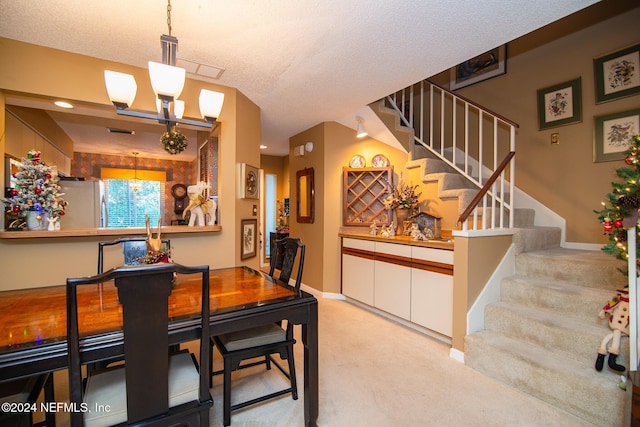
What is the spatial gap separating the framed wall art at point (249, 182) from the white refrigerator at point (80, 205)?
171 cm

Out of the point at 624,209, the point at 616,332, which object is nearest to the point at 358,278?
the point at 616,332

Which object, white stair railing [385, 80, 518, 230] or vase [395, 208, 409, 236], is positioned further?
vase [395, 208, 409, 236]

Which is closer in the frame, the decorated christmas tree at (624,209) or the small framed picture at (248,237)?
the decorated christmas tree at (624,209)

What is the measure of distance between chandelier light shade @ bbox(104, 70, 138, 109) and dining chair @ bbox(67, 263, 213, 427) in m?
1.06

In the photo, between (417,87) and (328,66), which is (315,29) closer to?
(328,66)

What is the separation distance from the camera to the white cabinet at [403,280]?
2.69m

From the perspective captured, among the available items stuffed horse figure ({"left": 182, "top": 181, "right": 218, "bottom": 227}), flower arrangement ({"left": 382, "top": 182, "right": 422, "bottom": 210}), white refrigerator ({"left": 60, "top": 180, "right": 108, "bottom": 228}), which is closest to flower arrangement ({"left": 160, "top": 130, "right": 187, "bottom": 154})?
stuffed horse figure ({"left": 182, "top": 181, "right": 218, "bottom": 227})

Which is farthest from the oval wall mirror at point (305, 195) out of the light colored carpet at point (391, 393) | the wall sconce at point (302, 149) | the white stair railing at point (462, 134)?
the light colored carpet at point (391, 393)

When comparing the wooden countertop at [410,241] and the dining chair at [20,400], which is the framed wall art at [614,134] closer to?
the wooden countertop at [410,241]

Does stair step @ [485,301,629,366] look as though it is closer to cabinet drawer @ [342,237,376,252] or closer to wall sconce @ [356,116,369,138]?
cabinet drawer @ [342,237,376,252]

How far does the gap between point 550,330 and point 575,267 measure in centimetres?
67

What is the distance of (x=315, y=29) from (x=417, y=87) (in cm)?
287

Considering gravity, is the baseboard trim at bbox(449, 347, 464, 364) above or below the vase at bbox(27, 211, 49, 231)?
below

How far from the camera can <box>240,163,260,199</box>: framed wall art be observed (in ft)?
10.3
